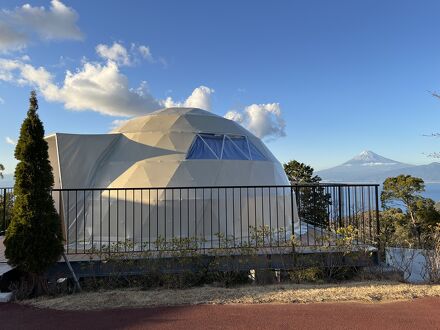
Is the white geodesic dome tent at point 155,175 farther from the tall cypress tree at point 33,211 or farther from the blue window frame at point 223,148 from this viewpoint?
the tall cypress tree at point 33,211

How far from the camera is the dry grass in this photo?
18.4 feet

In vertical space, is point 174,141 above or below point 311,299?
above

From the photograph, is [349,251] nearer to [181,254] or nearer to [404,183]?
[181,254]

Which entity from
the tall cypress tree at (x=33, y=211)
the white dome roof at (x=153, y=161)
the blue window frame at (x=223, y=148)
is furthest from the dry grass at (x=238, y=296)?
the blue window frame at (x=223, y=148)

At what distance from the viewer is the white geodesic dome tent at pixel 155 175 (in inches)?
386

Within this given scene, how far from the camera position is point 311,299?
18.6 ft

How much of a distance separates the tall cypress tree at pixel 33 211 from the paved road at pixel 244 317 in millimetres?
871

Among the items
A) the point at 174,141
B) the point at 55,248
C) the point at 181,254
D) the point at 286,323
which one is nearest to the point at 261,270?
the point at 181,254

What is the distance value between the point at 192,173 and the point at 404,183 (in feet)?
59.3

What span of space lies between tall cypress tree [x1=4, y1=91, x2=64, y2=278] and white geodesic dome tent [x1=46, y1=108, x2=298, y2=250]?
107 inches

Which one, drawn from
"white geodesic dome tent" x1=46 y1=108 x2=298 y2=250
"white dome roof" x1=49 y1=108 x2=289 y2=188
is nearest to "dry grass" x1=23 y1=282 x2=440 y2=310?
"white geodesic dome tent" x1=46 y1=108 x2=298 y2=250

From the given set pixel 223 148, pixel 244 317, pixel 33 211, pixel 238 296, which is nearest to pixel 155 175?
pixel 223 148

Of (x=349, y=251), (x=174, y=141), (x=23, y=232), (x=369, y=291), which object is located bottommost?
(x=369, y=291)

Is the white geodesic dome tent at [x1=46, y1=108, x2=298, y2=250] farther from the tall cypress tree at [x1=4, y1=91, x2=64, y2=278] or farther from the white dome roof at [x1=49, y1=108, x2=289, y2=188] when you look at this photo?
the tall cypress tree at [x1=4, y1=91, x2=64, y2=278]
